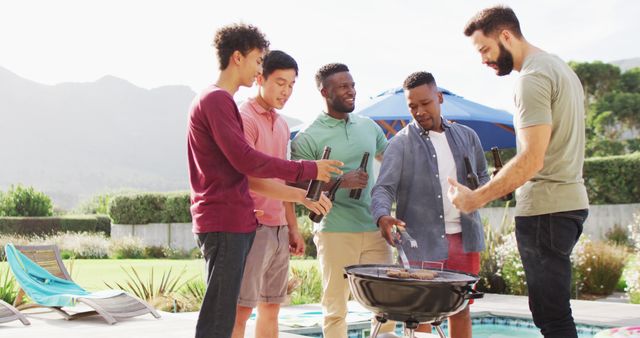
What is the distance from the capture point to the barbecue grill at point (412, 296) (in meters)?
2.70

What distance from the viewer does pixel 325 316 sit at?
153 inches

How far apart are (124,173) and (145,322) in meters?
117

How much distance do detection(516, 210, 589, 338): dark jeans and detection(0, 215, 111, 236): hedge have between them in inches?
714

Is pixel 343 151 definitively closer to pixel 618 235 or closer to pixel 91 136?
pixel 618 235

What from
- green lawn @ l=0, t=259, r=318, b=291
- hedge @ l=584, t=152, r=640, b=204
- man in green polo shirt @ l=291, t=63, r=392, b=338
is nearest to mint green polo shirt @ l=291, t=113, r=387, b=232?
man in green polo shirt @ l=291, t=63, r=392, b=338

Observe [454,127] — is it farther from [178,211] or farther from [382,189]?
[178,211]

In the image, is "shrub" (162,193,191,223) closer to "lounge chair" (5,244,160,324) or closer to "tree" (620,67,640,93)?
"lounge chair" (5,244,160,324)

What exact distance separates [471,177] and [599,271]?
5861mm

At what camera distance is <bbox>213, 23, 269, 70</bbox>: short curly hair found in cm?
293

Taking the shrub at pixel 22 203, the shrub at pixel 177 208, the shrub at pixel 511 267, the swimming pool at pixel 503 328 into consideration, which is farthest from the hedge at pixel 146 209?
the swimming pool at pixel 503 328

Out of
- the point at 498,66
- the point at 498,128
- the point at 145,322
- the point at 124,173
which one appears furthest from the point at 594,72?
the point at 124,173

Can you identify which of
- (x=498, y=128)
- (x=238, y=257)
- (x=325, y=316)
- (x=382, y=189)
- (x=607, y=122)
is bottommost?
(x=325, y=316)

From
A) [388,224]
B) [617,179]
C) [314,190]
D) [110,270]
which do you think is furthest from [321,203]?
[617,179]

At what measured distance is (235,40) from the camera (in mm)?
2932
